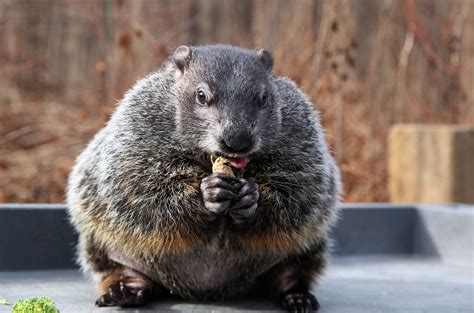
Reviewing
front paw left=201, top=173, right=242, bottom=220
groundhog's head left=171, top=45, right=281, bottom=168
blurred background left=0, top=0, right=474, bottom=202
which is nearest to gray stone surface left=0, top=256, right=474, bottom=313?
front paw left=201, top=173, right=242, bottom=220

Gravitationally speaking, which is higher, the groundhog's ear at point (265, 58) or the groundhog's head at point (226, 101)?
the groundhog's ear at point (265, 58)

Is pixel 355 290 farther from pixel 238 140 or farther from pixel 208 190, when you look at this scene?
pixel 238 140

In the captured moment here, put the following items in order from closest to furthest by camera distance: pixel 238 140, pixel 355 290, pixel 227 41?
pixel 238 140
pixel 355 290
pixel 227 41

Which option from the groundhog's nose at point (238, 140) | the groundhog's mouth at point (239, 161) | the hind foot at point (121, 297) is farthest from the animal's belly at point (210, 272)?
the groundhog's nose at point (238, 140)

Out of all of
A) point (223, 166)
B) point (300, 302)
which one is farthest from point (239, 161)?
point (300, 302)

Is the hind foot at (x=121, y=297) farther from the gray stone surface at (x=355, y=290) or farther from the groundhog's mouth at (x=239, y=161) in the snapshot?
the groundhog's mouth at (x=239, y=161)

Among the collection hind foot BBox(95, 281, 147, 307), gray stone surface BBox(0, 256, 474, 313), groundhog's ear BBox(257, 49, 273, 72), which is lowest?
gray stone surface BBox(0, 256, 474, 313)

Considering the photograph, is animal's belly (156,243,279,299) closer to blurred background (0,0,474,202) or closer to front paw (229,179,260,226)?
front paw (229,179,260,226)
